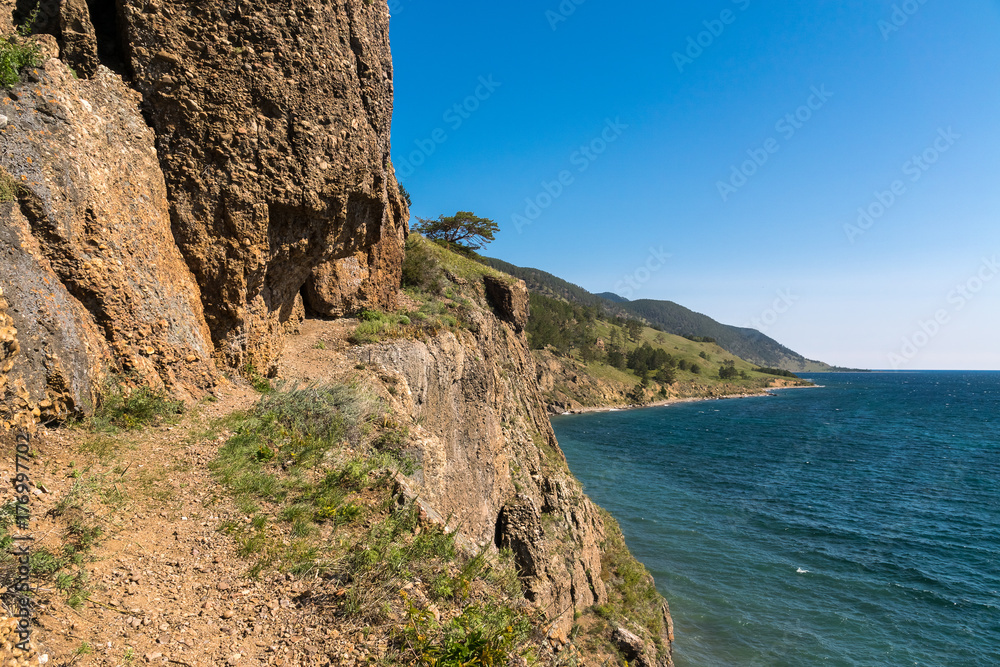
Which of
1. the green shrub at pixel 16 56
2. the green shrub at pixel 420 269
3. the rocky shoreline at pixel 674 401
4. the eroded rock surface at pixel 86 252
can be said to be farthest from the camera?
the rocky shoreline at pixel 674 401

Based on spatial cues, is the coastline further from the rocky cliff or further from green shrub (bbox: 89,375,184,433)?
green shrub (bbox: 89,375,184,433)

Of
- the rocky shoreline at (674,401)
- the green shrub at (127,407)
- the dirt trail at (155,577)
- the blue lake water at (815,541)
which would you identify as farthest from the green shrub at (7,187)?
the rocky shoreline at (674,401)

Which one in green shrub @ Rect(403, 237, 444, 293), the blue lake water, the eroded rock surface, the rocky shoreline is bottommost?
the blue lake water

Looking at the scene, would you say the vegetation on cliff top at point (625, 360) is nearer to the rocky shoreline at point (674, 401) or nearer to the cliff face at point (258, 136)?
the rocky shoreline at point (674, 401)

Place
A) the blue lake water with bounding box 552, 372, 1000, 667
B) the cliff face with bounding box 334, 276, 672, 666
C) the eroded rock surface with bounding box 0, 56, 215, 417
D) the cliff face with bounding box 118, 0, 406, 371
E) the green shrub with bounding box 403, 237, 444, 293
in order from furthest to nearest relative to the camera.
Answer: the blue lake water with bounding box 552, 372, 1000, 667 → the green shrub with bounding box 403, 237, 444, 293 → the cliff face with bounding box 334, 276, 672, 666 → the cliff face with bounding box 118, 0, 406, 371 → the eroded rock surface with bounding box 0, 56, 215, 417

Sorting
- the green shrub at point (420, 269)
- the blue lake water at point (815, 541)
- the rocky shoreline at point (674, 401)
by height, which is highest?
the green shrub at point (420, 269)

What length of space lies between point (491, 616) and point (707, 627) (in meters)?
20.8

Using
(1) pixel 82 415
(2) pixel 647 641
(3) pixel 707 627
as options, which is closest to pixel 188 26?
(1) pixel 82 415

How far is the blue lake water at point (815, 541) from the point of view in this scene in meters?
19.9

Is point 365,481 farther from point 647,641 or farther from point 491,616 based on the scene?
point 647,641

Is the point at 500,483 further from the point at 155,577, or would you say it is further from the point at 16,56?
the point at 16,56

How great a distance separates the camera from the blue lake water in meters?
19.9

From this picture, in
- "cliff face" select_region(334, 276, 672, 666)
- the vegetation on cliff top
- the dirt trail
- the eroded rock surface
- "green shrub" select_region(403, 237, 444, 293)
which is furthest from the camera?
the vegetation on cliff top

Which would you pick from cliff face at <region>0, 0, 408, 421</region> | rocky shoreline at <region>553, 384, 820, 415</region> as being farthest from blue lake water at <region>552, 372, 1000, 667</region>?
rocky shoreline at <region>553, 384, 820, 415</region>
